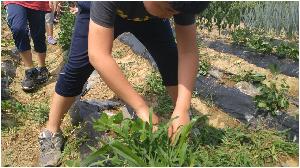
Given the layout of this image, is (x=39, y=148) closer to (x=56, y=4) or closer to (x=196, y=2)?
(x=196, y=2)

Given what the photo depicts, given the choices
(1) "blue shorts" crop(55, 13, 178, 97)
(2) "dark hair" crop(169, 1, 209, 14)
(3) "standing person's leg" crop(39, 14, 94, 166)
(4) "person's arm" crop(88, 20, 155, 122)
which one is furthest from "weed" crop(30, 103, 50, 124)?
(2) "dark hair" crop(169, 1, 209, 14)

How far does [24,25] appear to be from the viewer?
3.60m

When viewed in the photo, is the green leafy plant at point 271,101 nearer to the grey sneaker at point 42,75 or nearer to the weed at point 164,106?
the weed at point 164,106

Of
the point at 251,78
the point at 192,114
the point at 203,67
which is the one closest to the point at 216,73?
the point at 203,67

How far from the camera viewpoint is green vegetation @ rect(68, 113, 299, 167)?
2.07 meters

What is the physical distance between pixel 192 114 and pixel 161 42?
75 centimetres

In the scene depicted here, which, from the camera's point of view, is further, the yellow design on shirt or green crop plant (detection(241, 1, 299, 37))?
green crop plant (detection(241, 1, 299, 37))

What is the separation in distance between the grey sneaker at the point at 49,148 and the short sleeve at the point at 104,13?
0.92 meters

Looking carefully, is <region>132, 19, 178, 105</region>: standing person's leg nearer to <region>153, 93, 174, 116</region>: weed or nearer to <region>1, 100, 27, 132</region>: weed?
<region>153, 93, 174, 116</region>: weed

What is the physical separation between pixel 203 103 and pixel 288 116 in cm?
65

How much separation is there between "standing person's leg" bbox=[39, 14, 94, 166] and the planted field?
88 mm

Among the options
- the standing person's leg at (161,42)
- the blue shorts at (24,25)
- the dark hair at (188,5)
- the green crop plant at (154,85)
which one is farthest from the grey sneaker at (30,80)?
the dark hair at (188,5)

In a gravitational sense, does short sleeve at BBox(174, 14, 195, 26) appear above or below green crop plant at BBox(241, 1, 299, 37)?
above

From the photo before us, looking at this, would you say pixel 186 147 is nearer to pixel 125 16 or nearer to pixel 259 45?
pixel 125 16
